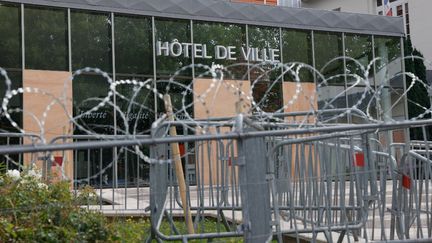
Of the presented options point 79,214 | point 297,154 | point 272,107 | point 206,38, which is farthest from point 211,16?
point 79,214

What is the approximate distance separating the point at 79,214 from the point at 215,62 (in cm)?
1457

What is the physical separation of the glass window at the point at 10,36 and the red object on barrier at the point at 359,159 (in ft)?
37.9

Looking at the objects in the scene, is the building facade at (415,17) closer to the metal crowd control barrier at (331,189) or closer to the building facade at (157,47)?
the building facade at (157,47)

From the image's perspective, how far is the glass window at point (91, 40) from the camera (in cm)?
1680

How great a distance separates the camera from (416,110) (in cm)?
2847

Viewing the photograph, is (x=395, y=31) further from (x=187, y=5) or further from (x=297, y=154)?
(x=297, y=154)

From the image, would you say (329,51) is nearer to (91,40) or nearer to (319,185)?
(91,40)

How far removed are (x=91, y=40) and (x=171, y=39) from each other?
233 centimetres

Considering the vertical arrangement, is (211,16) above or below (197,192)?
above

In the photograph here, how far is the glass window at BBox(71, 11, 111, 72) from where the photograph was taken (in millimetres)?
16797

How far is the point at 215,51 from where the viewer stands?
746 inches

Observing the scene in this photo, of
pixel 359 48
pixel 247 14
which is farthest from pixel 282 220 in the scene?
pixel 359 48

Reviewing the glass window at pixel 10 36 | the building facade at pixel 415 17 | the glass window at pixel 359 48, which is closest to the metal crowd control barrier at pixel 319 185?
the glass window at pixel 10 36

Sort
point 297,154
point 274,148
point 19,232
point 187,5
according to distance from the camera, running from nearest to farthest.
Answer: point 19,232 → point 274,148 → point 297,154 → point 187,5
